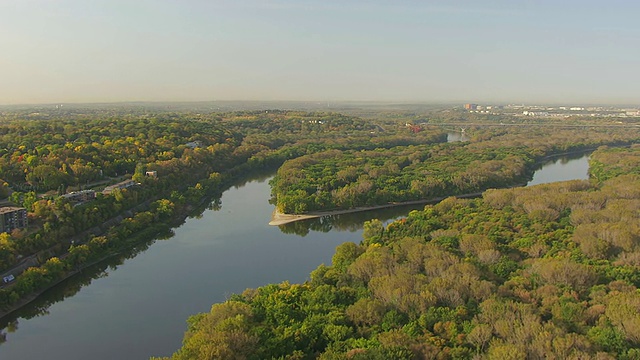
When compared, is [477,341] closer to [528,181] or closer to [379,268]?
[379,268]

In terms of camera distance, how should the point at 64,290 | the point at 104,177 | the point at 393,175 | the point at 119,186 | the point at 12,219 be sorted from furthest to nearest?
the point at 393,175 → the point at 104,177 → the point at 119,186 → the point at 12,219 → the point at 64,290

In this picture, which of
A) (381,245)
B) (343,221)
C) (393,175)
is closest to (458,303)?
(381,245)

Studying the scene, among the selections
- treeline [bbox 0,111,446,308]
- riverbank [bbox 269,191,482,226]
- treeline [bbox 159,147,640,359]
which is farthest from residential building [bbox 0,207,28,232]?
riverbank [bbox 269,191,482,226]

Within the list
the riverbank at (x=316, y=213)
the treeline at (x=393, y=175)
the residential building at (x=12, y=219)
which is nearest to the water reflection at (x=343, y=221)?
the riverbank at (x=316, y=213)

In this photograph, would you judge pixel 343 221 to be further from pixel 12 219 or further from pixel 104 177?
pixel 12 219

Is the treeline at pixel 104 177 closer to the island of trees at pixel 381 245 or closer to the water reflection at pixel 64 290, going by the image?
the island of trees at pixel 381 245

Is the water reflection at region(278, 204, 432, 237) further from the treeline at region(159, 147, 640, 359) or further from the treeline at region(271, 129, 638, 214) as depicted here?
the treeline at region(159, 147, 640, 359)
